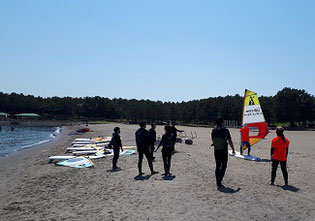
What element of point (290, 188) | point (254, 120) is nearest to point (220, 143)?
point (290, 188)

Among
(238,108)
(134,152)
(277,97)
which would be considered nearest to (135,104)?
(238,108)

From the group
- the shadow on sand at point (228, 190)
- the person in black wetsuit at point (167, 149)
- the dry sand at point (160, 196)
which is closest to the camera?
the dry sand at point (160, 196)

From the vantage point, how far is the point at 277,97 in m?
61.8

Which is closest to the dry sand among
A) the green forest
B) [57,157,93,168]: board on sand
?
[57,157,93,168]: board on sand

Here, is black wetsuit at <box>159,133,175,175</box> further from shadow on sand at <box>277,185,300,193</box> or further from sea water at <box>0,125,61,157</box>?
sea water at <box>0,125,61,157</box>

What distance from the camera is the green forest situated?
60.7 meters

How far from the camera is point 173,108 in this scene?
100 metres

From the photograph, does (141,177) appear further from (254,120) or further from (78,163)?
(254,120)

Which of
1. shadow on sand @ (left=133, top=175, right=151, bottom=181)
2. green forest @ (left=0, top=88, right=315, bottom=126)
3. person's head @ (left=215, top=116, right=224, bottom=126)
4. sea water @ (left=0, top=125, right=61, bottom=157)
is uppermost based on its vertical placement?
green forest @ (left=0, top=88, right=315, bottom=126)

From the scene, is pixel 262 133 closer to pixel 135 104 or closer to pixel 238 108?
pixel 238 108

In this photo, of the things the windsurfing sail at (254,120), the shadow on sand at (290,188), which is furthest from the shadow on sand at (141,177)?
the windsurfing sail at (254,120)

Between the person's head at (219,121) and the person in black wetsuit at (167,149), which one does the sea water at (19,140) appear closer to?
the person in black wetsuit at (167,149)

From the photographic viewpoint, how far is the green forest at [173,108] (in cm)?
6068

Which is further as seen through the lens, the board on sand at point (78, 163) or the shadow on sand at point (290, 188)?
the board on sand at point (78, 163)
